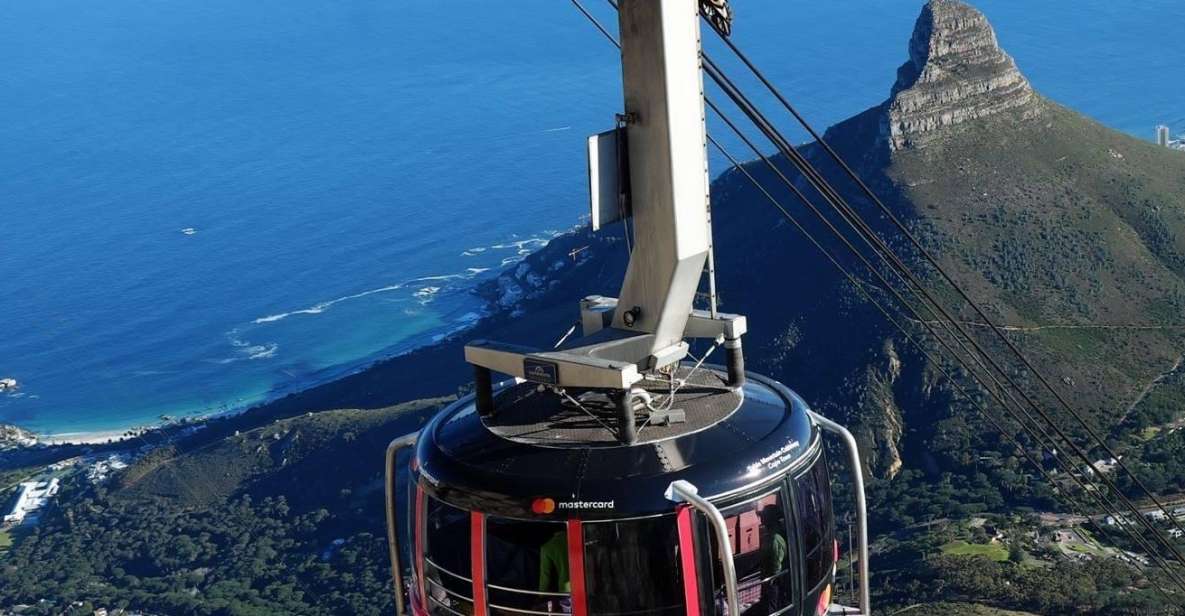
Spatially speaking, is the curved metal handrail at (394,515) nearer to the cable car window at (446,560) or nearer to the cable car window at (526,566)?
the cable car window at (446,560)

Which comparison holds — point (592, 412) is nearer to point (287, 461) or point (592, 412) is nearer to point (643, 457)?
point (643, 457)

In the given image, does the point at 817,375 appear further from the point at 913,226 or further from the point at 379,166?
the point at 379,166

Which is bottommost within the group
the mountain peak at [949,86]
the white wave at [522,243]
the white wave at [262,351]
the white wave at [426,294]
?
the white wave at [262,351]

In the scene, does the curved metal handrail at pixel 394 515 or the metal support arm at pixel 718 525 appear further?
the curved metal handrail at pixel 394 515

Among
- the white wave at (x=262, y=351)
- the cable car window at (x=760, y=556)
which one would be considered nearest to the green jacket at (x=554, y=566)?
the cable car window at (x=760, y=556)

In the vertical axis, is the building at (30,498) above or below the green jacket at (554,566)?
below

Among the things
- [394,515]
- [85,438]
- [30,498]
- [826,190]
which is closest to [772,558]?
[394,515]
